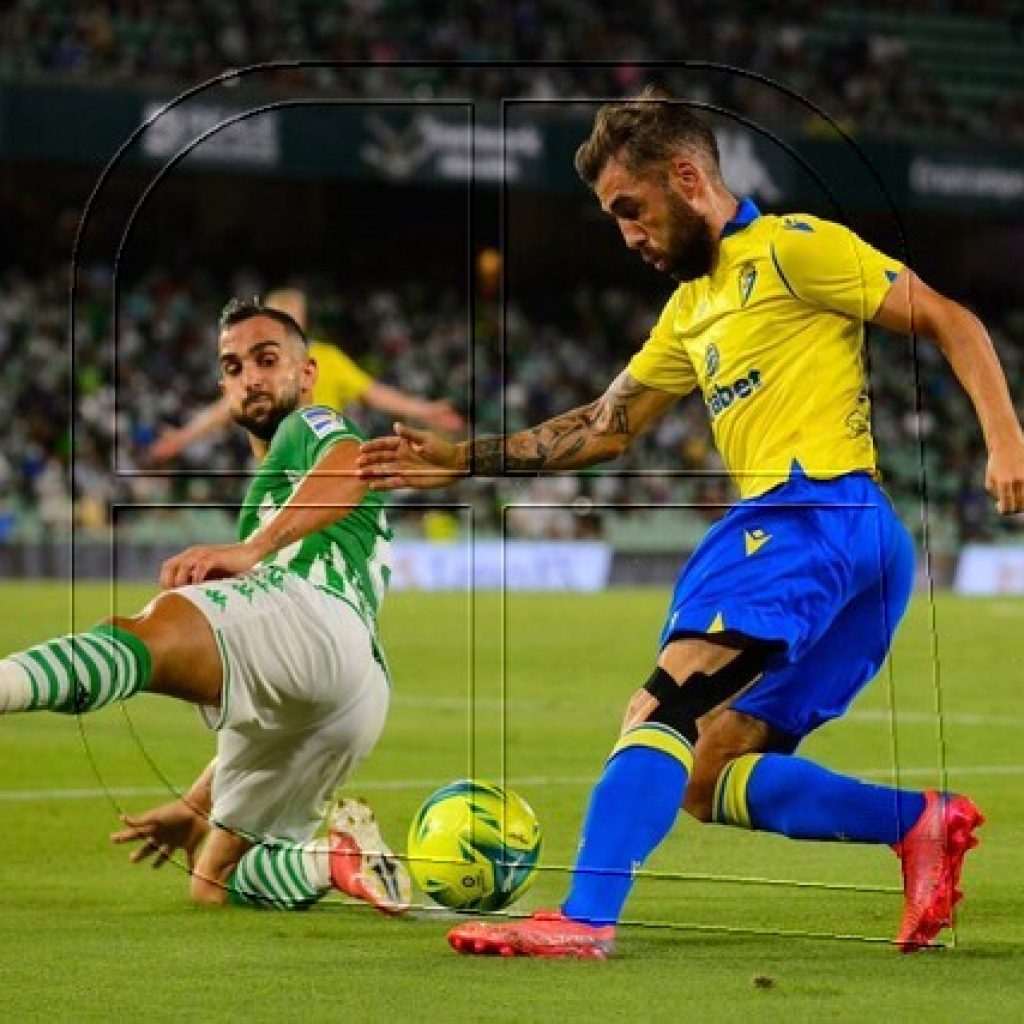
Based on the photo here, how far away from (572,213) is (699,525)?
1199 cm

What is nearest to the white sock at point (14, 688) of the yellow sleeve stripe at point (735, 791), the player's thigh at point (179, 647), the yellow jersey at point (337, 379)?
the player's thigh at point (179, 647)

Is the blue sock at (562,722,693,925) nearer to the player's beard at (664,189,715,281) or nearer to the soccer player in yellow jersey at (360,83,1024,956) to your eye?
the soccer player in yellow jersey at (360,83,1024,956)

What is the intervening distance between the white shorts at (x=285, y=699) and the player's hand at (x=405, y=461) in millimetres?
553

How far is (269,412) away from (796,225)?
188cm

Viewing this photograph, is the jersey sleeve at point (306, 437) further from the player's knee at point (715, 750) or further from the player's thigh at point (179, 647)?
the player's knee at point (715, 750)

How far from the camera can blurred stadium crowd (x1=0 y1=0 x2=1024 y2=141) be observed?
1398 inches

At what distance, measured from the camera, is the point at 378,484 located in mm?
6227

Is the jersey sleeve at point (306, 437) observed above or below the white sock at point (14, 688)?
above

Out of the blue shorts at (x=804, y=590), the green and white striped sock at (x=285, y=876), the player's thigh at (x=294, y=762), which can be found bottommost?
the green and white striped sock at (x=285, y=876)

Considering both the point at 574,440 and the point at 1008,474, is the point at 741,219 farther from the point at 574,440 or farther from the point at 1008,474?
the point at 1008,474

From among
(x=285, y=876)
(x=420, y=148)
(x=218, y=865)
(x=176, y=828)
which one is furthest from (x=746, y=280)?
(x=420, y=148)

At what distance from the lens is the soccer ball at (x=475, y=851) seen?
664cm

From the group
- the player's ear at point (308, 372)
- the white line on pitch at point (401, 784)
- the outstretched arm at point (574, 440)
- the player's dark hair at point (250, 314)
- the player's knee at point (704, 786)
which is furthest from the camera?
the white line on pitch at point (401, 784)

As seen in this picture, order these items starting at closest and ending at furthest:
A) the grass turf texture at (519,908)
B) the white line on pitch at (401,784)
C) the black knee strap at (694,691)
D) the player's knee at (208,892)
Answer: the grass turf texture at (519,908) → the black knee strap at (694,691) → the player's knee at (208,892) → the white line on pitch at (401,784)
